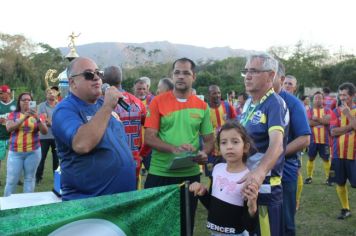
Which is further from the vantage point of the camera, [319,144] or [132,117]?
[319,144]

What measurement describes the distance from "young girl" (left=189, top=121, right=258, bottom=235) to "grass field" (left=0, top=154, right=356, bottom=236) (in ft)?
10.6

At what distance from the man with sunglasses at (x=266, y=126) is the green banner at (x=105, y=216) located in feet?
2.43

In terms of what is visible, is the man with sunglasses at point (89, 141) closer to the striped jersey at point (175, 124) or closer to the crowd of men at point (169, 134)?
the crowd of men at point (169, 134)

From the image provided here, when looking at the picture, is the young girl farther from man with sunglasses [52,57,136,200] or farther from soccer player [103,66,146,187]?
soccer player [103,66,146,187]

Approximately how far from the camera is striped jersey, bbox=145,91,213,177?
4.54m

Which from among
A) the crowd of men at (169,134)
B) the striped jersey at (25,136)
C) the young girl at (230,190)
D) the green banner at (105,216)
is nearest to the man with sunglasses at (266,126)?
the crowd of men at (169,134)

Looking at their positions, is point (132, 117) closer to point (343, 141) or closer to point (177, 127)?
point (177, 127)

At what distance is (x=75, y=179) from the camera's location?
3.08 m

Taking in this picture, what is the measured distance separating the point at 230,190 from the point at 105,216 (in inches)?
36.7

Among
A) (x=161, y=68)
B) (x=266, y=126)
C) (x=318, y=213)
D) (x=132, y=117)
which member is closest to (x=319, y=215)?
(x=318, y=213)

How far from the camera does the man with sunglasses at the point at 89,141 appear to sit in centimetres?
292

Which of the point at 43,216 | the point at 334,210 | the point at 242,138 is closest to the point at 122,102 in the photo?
the point at 242,138

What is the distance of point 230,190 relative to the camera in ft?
10.1

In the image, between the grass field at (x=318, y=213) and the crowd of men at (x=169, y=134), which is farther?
the grass field at (x=318, y=213)
